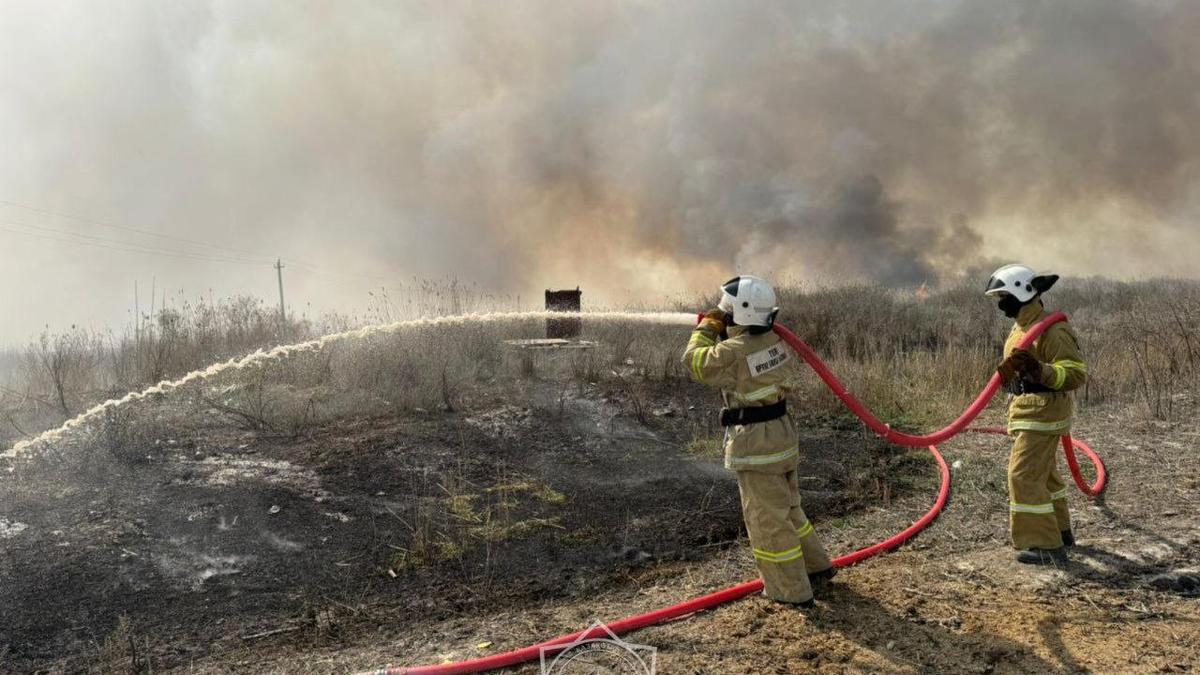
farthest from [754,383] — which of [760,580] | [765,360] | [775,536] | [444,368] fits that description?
[444,368]

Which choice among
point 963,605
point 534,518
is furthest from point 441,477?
point 963,605

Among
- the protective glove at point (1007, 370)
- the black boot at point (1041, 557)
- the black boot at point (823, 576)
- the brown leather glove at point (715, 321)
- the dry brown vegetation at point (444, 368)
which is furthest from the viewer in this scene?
the dry brown vegetation at point (444, 368)

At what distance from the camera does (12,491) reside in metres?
5.48

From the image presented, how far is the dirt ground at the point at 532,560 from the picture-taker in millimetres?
3420

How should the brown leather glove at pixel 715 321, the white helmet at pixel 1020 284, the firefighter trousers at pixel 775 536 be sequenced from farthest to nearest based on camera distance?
the white helmet at pixel 1020 284 < the brown leather glove at pixel 715 321 < the firefighter trousers at pixel 775 536

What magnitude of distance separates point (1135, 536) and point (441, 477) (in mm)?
4775

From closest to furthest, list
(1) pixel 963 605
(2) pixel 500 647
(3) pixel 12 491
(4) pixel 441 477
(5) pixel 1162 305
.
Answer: (2) pixel 500 647
(1) pixel 963 605
(3) pixel 12 491
(4) pixel 441 477
(5) pixel 1162 305

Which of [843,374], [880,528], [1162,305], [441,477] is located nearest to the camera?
[880,528]

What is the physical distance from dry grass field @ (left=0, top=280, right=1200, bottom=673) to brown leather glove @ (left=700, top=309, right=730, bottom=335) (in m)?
→ 1.39

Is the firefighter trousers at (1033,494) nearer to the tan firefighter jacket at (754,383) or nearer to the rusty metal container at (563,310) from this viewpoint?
the tan firefighter jacket at (754,383)

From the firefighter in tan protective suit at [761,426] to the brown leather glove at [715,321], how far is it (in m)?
0.01

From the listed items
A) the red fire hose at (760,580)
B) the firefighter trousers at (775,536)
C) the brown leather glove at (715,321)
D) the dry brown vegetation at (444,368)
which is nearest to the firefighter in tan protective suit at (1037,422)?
the red fire hose at (760,580)

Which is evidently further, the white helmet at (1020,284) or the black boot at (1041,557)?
the white helmet at (1020,284)

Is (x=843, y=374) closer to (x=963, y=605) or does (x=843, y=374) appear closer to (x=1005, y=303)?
(x=1005, y=303)
